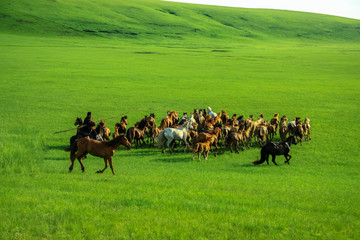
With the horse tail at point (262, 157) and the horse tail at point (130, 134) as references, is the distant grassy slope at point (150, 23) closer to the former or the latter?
the horse tail at point (130, 134)

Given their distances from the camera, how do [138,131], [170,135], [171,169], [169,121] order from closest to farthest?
[171,169] < [170,135] < [138,131] < [169,121]

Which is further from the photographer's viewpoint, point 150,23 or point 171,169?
point 150,23

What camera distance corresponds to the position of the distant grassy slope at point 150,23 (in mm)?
131875

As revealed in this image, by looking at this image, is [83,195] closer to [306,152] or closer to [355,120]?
[306,152]

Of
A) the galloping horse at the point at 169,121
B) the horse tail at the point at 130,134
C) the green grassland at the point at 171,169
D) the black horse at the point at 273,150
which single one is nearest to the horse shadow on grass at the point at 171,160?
the green grassland at the point at 171,169

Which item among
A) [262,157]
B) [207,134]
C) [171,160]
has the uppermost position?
[207,134]

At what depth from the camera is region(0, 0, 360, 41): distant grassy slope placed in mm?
131875

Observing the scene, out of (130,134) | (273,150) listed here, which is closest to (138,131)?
(130,134)

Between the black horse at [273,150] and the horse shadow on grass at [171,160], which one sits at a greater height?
the black horse at [273,150]

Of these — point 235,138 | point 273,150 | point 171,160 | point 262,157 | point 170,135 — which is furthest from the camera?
point 170,135

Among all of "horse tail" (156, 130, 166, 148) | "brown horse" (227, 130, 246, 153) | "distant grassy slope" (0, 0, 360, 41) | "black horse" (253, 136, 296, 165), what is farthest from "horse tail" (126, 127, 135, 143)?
"distant grassy slope" (0, 0, 360, 41)

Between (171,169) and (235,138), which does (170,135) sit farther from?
(171,169)

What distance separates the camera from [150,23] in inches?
6137

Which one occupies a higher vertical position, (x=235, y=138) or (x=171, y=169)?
(x=235, y=138)
